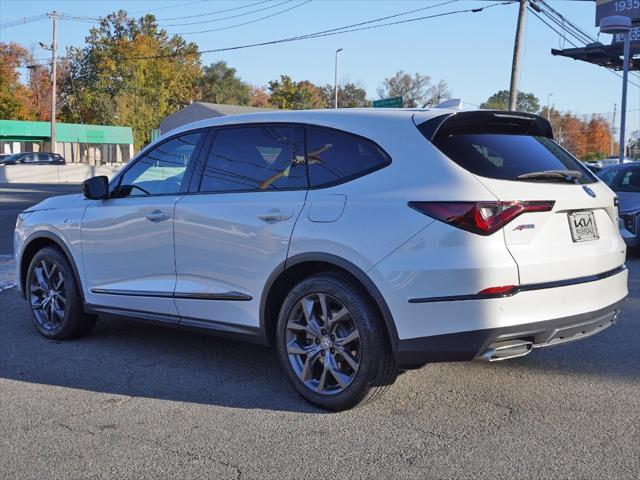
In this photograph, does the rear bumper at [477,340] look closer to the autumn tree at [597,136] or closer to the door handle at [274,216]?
the door handle at [274,216]

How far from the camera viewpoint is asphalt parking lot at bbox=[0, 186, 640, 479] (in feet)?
12.0

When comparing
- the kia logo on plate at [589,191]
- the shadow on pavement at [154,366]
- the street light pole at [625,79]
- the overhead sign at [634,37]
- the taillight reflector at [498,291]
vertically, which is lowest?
the shadow on pavement at [154,366]

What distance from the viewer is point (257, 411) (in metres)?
4.45

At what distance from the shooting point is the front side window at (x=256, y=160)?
15.6 ft

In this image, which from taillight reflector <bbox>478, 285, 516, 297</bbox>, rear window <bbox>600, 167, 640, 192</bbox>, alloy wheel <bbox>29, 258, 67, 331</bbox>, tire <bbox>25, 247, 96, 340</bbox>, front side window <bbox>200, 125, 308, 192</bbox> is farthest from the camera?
rear window <bbox>600, 167, 640, 192</bbox>

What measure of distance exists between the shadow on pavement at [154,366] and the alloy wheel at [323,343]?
0.20 meters

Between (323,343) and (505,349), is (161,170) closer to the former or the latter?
(323,343)

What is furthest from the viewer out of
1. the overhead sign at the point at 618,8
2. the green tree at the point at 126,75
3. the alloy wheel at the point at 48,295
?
the green tree at the point at 126,75

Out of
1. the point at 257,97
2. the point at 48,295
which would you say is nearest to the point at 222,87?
the point at 257,97

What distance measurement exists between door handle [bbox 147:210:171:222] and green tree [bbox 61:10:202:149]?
207ft

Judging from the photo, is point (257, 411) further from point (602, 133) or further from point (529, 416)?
point (602, 133)

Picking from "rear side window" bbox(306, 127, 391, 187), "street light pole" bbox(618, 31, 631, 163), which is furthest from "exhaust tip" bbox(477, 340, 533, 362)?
"street light pole" bbox(618, 31, 631, 163)

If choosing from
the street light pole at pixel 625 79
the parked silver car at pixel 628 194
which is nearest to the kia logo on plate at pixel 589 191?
the parked silver car at pixel 628 194

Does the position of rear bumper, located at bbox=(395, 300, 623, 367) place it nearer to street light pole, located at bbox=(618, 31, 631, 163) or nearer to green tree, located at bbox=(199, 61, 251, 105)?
street light pole, located at bbox=(618, 31, 631, 163)
